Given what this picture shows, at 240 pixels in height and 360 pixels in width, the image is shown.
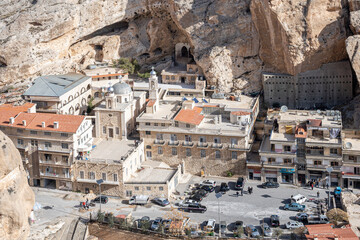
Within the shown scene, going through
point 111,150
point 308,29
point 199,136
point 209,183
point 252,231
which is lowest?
point 252,231

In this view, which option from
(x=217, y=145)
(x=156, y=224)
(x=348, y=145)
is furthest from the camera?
(x=217, y=145)

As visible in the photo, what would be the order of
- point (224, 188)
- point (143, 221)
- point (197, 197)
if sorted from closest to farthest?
point (143, 221) → point (197, 197) → point (224, 188)

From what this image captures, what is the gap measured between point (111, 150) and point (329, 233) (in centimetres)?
2672

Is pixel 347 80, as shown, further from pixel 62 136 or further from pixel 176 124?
pixel 62 136

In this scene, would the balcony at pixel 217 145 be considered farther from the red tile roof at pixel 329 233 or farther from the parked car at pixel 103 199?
the red tile roof at pixel 329 233

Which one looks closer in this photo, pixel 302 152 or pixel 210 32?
pixel 302 152

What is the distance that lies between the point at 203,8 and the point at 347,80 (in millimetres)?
21324

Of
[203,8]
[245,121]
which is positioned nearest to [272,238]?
[245,121]

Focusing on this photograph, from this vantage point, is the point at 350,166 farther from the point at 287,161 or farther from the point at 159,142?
the point at 159,142

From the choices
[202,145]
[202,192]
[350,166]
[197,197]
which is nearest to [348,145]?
[350,166]

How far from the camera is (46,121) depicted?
67.7 metres

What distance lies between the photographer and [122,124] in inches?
2844

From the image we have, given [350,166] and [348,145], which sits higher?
[348,145]

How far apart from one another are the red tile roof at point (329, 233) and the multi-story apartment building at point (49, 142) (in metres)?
25.9
